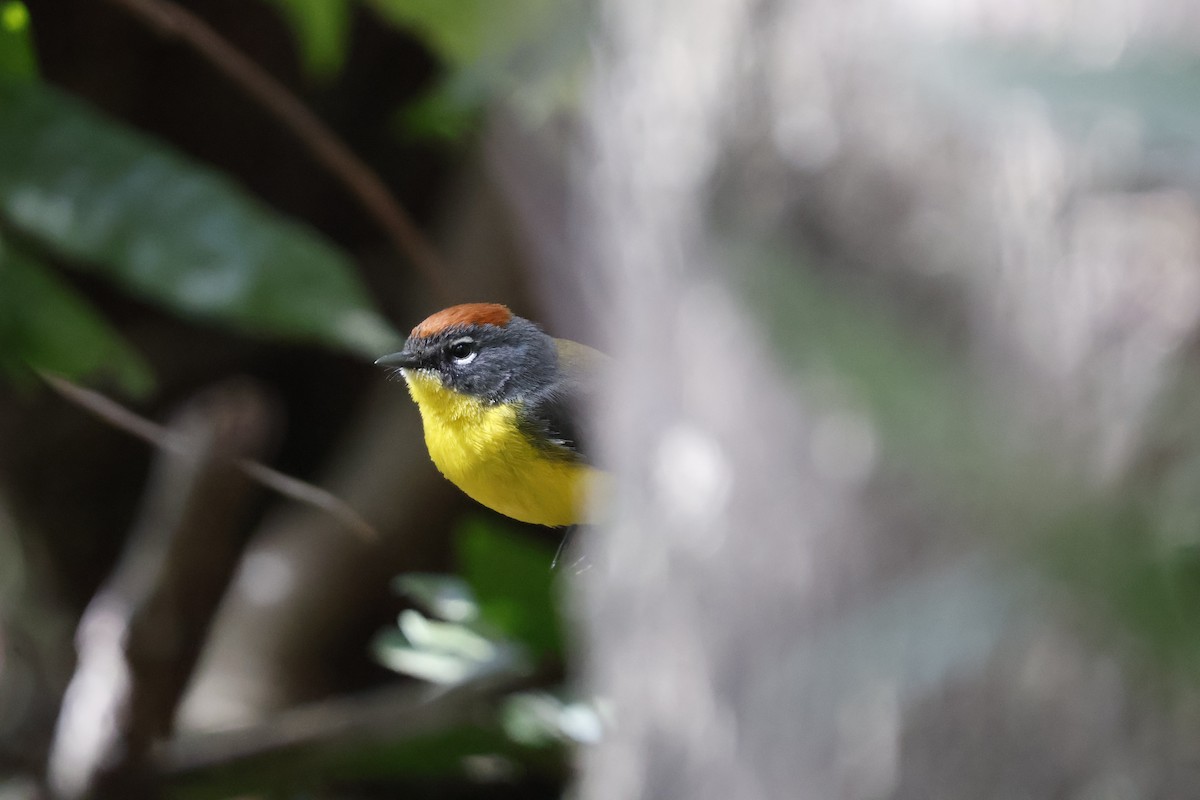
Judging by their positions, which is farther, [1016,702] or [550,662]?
[550,662]

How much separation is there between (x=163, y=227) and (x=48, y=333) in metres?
0.22

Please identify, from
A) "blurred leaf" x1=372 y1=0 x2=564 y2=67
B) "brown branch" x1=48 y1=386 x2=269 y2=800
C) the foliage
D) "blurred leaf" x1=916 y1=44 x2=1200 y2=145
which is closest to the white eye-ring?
the foliage

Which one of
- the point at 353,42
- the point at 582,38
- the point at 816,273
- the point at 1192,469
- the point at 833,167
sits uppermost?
the point at 353,42

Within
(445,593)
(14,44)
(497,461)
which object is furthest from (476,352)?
(14,44)

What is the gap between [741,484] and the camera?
80 centimetres

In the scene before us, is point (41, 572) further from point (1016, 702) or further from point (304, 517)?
point (1016, 702)

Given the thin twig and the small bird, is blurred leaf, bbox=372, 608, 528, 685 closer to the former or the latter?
the thin twig

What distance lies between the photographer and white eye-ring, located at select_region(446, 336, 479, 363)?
117 cm

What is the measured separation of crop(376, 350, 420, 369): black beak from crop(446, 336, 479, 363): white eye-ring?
0.04 m

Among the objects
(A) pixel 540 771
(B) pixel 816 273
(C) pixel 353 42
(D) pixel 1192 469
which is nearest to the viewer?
(D) pixel 1192 469

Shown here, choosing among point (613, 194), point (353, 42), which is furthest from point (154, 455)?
point (613, 194)

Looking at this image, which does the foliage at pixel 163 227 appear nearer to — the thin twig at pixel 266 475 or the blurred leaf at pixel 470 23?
the thin twig at pixel 266 475

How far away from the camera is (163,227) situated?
5.71 ft

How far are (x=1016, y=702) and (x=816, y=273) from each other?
1.00 feet
